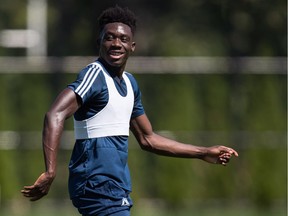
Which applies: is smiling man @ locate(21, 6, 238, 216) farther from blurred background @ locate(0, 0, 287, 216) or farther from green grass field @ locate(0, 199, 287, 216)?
blurred background @ locate(0, 0, 287, 216)

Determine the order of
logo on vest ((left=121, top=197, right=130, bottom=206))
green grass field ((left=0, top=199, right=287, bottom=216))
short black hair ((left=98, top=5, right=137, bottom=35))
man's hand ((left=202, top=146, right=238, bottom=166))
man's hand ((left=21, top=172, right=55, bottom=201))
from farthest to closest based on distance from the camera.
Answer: green grass field ((left=0, top=199, right=287, bottom=216)) < man's hand ((left=202, top=146, right=238, bottom=166)) < short black hair ((left=98, top=5, right=137, bottom=35)) < logo on vest ((left=121, top=197, right=130, bottom=206)) < man's hand ((left=21, top=172, right=55, bottom=201))

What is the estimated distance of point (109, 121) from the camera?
5.69 meters

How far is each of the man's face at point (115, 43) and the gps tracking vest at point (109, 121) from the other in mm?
109

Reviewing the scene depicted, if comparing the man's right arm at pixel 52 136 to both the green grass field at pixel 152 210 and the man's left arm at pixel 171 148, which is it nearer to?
the man's left arm at pixel 171 148

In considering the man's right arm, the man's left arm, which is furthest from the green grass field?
the man's right arm

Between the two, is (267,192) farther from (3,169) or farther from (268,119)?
(3,169)

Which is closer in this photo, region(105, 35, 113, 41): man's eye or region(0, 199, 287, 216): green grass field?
region(105, 35, 113, 41): man's eye

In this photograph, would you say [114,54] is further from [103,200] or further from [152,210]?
[152,210]

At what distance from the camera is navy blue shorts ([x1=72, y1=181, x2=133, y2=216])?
220 inches

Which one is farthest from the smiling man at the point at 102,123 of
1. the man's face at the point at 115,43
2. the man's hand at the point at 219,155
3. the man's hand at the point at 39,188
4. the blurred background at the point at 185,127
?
the blurred background at the point at 185,127

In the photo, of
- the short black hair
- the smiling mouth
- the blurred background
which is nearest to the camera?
the smiling mouth

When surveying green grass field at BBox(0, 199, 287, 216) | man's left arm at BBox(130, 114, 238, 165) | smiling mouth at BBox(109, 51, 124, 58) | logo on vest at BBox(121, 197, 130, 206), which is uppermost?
Answer: smiling mouth at BBox(109, 51, 124, 58)

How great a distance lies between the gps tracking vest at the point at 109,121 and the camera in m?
5.66

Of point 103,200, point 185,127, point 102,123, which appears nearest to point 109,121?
point 102,123
